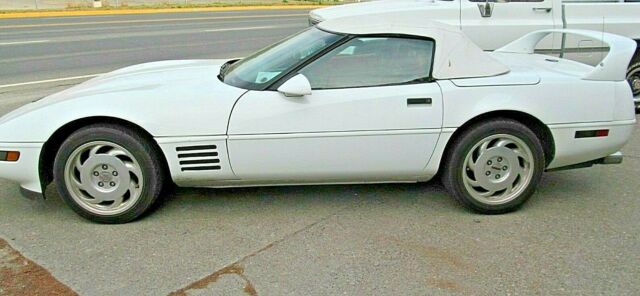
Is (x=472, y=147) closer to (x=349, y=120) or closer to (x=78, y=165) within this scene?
(x=349, y=120)

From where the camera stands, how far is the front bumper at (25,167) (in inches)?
119

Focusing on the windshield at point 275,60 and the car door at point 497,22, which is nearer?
the windshield at point 275,60

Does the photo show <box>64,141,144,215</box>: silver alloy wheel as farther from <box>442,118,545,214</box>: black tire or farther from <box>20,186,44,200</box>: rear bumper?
<box>442,118,545,214</box>: black tire

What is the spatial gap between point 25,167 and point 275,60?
1779 mm

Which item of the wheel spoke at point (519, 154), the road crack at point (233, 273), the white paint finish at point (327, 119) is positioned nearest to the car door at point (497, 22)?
the white paint finish at point (327, 119)

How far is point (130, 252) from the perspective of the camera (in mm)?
2881

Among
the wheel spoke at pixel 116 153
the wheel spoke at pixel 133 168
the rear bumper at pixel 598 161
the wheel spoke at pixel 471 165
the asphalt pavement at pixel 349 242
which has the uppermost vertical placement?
the wheel spoke at pixel 116 153

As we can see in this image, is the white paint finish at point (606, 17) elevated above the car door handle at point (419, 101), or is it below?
above

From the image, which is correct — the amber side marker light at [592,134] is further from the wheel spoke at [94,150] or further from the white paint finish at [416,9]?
the wheel spoke at [94,150]

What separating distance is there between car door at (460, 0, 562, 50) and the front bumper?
13.8 ft

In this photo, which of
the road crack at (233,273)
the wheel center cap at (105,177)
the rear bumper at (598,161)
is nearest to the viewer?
the road crack at (233,273)

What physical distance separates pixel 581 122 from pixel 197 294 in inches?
107

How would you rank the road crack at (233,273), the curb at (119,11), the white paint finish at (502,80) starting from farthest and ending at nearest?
the curb at (119,11)
the white paint finish at (502,80)
the road crack at (233,273)

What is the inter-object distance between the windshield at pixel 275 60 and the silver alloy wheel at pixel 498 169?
125cm
